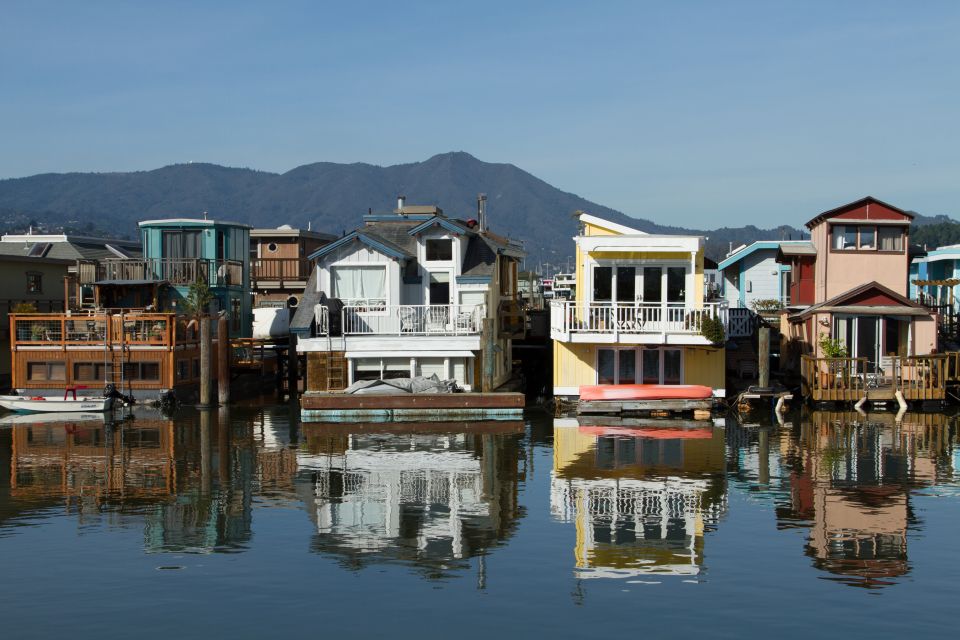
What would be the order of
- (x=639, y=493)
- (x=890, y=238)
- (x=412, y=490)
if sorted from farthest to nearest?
(x=890, y=238) → (x=412, y=490) → (x=639, y=493)

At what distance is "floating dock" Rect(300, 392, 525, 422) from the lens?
1554 inches

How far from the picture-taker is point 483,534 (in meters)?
23.1

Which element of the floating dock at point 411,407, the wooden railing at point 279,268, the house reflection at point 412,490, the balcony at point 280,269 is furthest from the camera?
the wooden railing at point 279,268

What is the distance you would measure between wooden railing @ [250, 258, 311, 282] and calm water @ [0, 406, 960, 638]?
36678 mm

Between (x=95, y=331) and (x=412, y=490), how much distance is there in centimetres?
2230

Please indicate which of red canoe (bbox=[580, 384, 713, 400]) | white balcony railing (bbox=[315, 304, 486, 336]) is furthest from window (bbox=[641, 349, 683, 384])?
white balcony railing (bbox=[315, 304, 486, 336])

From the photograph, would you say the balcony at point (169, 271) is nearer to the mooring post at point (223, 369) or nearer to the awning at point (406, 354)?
the mooring post at point (223, 369)

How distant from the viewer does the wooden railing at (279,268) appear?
72.8 metres

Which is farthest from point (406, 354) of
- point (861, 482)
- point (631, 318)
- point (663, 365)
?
point (861, 482)

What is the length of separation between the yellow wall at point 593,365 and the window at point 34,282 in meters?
28.8

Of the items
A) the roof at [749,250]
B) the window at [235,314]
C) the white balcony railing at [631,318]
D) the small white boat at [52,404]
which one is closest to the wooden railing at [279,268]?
the window at [235,314]

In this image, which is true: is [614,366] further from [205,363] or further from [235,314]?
[235,314]

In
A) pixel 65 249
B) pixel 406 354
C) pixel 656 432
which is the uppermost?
pixel 65 249

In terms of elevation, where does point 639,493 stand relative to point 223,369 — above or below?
below
